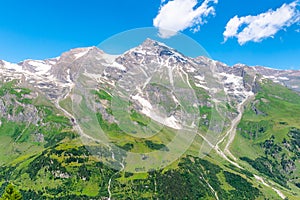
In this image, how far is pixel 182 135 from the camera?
34.4 feet

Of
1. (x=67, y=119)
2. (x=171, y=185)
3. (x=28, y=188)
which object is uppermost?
(x=67, y=119)

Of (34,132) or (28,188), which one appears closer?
(28,188)

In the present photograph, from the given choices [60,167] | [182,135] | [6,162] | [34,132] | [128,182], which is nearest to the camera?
[182,135]

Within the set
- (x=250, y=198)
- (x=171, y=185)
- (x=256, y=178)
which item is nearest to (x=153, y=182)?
(x=171, y=185)

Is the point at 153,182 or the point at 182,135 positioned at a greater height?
the point at 182,135

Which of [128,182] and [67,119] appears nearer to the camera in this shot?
[128,182]

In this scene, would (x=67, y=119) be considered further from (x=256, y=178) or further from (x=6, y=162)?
(x=256, y=178)

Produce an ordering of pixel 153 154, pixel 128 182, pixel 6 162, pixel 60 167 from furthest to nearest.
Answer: pixel 6 162, pixel 60 167, pixel 128 182, pixel 153 154

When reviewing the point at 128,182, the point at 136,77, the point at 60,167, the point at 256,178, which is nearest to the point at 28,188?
the point at 60,167

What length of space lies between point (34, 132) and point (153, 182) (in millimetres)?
95280

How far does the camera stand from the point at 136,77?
540 inches

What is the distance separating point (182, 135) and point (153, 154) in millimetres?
2771

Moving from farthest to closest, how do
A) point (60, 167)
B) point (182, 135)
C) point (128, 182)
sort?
1. point (60, 167)
2. point (128, 182)
3. point (182, 135)

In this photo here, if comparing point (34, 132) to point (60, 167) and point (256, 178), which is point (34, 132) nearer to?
point (60, 167)
